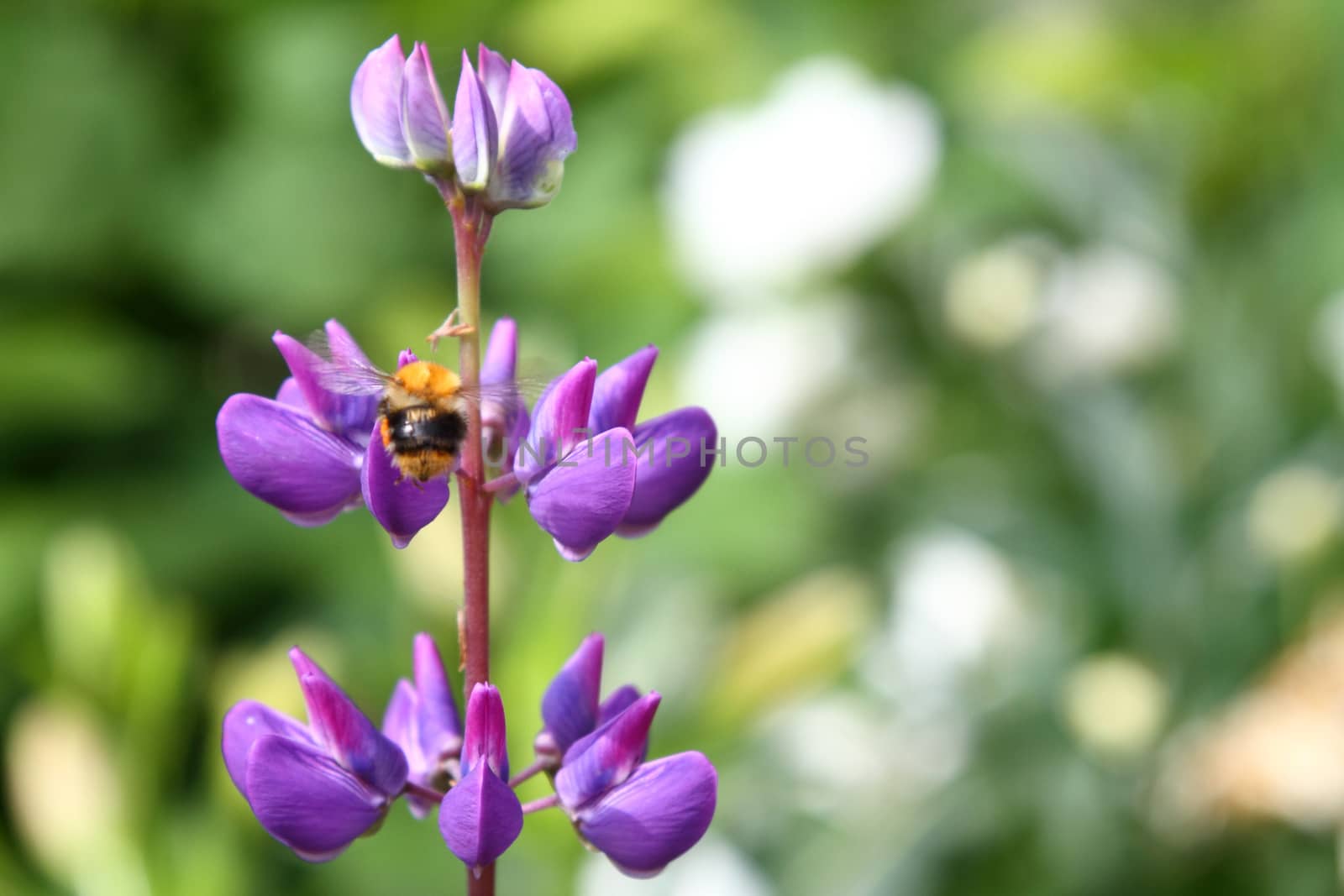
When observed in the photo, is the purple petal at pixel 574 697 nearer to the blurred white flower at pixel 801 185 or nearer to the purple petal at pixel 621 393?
the purple petal at pixel 621 393

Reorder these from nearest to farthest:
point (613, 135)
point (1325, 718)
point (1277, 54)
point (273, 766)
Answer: point (273, 766)
point (1325, 718)
point (1277, 54)
point (613, 135)

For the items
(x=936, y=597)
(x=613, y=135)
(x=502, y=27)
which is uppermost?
(x=502, y=27)

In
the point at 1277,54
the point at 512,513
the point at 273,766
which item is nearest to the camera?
the point at 273,766

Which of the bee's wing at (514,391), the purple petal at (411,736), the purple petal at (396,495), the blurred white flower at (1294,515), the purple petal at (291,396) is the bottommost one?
the blurred white flower at (1294,515)

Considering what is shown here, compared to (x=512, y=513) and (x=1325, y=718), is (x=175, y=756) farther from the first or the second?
(x=1325, y=718)

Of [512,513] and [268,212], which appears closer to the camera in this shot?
[512,513]

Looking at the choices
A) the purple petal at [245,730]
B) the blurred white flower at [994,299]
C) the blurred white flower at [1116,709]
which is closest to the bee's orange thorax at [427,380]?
the purple petal at [245,730]

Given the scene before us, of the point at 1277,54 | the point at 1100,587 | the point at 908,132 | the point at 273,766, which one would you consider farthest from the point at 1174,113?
the point at 273,766
